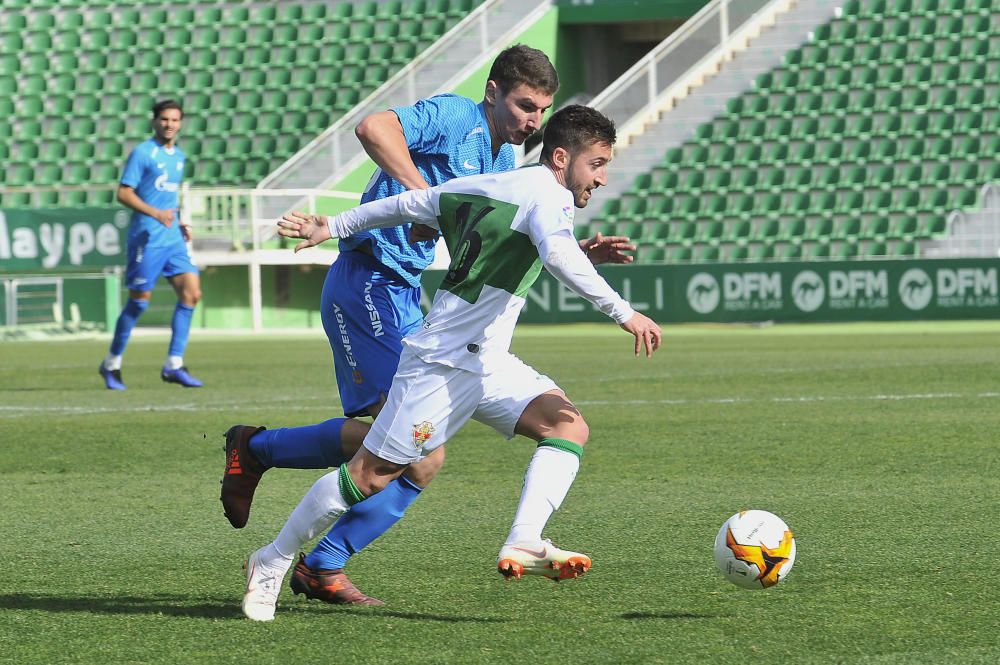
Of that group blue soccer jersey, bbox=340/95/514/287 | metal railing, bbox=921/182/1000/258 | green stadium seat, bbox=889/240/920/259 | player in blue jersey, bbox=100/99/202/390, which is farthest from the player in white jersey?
green stadium seat, bbox=889/240/920/259

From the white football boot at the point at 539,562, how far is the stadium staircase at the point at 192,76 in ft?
79.3

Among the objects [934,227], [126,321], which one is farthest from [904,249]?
[126,321]

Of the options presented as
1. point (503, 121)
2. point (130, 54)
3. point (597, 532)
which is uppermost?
point (130, 54)

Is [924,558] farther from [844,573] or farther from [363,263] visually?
[363,263]

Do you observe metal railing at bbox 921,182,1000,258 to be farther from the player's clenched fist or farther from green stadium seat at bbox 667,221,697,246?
the player's clenched fist

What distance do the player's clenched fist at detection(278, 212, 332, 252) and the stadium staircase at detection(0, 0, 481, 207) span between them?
23.6 metres

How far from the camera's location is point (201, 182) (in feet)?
91.9

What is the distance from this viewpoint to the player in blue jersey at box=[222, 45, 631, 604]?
4680mm

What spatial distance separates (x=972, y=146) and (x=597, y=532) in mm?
20531

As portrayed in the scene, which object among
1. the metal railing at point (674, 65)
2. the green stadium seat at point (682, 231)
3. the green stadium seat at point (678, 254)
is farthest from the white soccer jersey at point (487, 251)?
the metal railing at point (674, 65)

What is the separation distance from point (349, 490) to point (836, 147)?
21976mm

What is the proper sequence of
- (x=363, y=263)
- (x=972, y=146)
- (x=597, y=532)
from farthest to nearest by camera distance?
(x=972, y=146) < (x=597, y=532) < (x=363, y=263)

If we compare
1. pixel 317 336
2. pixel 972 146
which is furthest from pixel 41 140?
pixel 972 146

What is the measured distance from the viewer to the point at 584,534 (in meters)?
5.70
